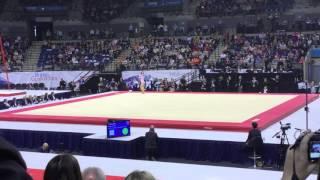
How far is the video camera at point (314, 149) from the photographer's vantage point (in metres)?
2.28

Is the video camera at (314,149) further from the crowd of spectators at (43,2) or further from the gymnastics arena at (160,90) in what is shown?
the crowd of spectators at (43,2)

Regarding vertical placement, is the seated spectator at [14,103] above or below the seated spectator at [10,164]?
below

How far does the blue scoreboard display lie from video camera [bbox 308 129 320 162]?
10.3 metres

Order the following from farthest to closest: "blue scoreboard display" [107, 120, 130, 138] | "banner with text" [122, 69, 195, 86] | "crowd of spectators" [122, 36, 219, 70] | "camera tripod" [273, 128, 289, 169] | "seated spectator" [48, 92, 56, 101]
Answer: "crowd of spectators" [122, 36, 219, 70] → "banner with text" [122, 69, 195, 86] → "seated spectator" [48, 92, 56, 101] → "blue scoreboard display" [107, 120, 130, 138] → "camera tripod" [273, 128, 289, 169]

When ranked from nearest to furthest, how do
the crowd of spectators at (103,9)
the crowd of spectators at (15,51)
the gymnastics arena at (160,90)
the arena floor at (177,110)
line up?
the gymnastics arena at (160,90)
the arena floor at (177,110)
the crowd of spectators at (15,51)
the crowd of spectators at (103,9)

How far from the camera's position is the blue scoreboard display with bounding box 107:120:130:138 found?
41.7 feet

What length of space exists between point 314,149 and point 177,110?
15.3m

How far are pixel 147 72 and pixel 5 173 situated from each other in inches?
1074

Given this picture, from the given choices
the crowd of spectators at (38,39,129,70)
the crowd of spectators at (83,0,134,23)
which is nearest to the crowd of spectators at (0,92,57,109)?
the crowd of spectators at (38,39,129,70)

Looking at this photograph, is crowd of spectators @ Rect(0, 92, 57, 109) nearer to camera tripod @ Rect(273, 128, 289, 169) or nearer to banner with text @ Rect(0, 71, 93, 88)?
banner with text @ Rect(0, 71, 93, 88)

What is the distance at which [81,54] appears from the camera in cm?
3594

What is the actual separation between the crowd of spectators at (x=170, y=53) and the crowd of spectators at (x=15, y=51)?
8568 millimetres

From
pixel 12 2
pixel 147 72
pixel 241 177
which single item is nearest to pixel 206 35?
pixel 147 72

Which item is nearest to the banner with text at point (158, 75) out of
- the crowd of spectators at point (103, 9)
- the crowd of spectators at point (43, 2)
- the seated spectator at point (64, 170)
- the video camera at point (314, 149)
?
the crowd of spectators at point (103, 9)
